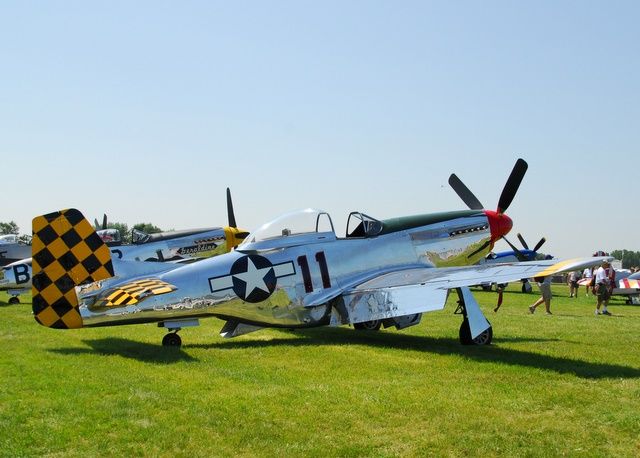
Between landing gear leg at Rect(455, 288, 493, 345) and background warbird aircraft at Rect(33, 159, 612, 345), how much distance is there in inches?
0.6

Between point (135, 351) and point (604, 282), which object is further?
point (604, 282)

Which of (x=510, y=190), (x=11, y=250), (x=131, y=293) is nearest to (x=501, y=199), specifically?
(x=510, y=190)

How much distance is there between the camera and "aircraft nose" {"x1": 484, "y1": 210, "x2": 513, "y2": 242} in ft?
41.8

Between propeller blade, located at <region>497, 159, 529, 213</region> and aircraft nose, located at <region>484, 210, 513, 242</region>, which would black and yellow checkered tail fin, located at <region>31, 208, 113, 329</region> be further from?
propeller blade, located at <region>497, 159, 529, 213</region>

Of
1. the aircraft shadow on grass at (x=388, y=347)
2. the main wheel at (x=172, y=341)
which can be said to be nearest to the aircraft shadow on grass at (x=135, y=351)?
the aircraft shadow on grass at (x=388, y=347)

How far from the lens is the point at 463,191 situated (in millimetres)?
15227

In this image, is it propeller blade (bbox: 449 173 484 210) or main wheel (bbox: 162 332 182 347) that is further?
propeller blade (bbox: 449 173 484 210)

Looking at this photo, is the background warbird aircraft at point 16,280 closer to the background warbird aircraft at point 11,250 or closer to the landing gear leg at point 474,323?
the background warbird aircraft at point 11,250

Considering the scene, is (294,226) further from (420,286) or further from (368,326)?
(368,326)

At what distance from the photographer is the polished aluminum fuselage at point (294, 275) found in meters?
9.30

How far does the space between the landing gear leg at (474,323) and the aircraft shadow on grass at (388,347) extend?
A: 199 millimetres

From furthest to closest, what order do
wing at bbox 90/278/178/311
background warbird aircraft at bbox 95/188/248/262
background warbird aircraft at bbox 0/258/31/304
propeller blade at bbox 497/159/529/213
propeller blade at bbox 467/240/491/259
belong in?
background warbird aircraft at bbox 0/258/31/304 < background warbird aircraft at bbox 95/188/248/262 < propeller blade at bbox 497/159/529/213 < propeller blade at bbox 467/240/491/259 < wing at bbox 90/278/178/311

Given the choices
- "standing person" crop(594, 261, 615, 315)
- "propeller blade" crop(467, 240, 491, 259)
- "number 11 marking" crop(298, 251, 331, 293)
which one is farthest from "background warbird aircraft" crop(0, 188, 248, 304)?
"standing person" crop(594, 261, 615, 315)

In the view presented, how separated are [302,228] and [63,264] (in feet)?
11.7
